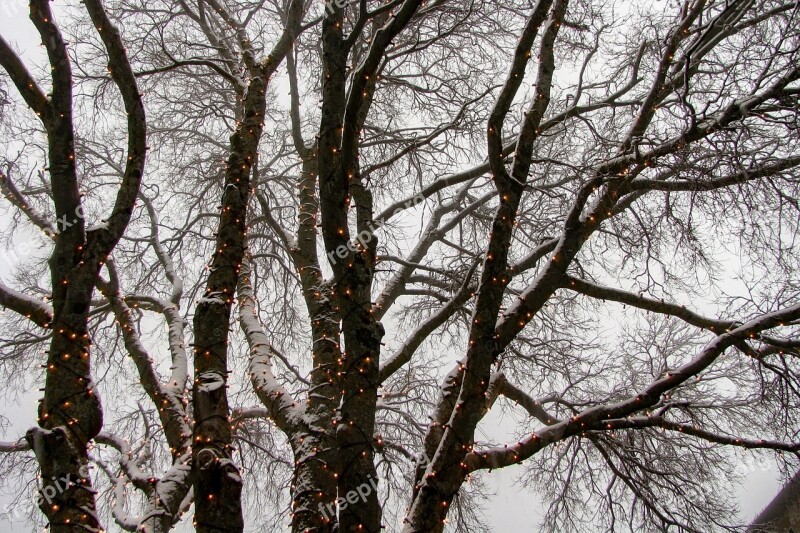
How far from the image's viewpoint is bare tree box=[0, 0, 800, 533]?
295cm

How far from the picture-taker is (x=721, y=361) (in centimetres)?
651

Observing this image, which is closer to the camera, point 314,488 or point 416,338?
point 314,488

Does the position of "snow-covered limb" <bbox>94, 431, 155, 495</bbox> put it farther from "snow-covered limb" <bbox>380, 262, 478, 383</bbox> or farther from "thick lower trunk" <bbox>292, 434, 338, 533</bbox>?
"snow-covered limb" <bbox>380, 262, 478, 383</bbox>

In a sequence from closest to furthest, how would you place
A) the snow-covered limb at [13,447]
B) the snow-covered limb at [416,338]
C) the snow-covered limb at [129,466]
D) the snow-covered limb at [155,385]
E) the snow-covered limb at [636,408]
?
the snow-covered limb at [636,408], the snow-covered limb at [155,385], the snow-covered limb at [416,338], the snow-covered limb at [129,466], the snow-covered limb at [13,447]

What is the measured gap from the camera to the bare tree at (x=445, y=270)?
2.95m

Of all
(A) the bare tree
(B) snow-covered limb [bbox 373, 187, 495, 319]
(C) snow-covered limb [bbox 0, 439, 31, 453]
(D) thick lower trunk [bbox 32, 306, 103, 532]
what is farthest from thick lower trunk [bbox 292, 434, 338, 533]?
(C) snow-covered limb [bbox 0, 439, 31, 453]

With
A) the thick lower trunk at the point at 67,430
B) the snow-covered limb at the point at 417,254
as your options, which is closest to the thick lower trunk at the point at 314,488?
the thick lower trunk at the point at 67,430

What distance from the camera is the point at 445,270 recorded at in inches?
194

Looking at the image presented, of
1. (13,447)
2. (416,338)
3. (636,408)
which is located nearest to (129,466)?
(13,447)

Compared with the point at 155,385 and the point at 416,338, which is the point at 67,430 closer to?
the point at 155,385

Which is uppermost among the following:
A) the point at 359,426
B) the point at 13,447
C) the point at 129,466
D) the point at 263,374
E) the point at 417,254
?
the point at 417,254

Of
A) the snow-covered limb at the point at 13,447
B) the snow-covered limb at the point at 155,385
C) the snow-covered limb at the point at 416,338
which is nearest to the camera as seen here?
the snow-covered limb at the point at 155,385

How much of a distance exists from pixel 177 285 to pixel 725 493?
7.29 meters

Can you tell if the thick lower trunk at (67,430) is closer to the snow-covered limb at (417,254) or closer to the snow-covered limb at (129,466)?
the snow-covered limb at (129,466)
